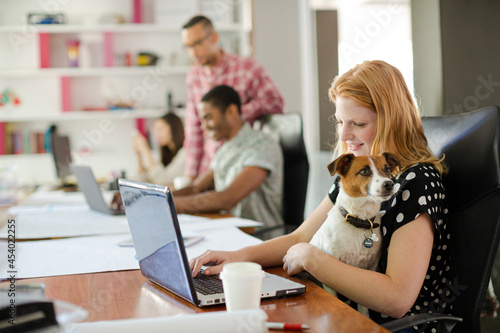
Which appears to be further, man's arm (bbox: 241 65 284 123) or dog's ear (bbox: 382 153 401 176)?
man's arm (bbox: 241 65 284 123)

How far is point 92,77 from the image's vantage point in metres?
5.25

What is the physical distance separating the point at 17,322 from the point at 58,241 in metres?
0.99

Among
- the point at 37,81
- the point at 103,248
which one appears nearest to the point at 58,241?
the point at 103,248

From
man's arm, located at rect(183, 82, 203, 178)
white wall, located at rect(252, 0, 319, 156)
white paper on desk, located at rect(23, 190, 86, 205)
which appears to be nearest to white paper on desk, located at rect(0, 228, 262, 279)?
white paper on desk, located at rect(23, 190, 86, 205)

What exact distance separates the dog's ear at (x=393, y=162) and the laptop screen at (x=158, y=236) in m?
0.51

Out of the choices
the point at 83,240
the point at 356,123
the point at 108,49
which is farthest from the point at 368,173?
the point at 108,49

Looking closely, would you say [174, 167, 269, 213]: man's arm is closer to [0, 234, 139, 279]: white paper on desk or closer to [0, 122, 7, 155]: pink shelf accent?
[0, 234, 139, 279]: white paper on desk

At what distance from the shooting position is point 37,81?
A: 17.1 feet

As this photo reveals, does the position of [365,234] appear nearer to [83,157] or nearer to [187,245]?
[187,245]

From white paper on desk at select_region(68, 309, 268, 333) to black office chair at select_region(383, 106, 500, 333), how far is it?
1.71 ft

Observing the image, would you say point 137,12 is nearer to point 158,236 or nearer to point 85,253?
point 85,253

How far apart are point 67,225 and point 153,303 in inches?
43.0

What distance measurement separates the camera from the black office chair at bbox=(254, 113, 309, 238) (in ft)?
7.72

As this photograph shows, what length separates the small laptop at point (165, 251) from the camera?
0.89 meters
